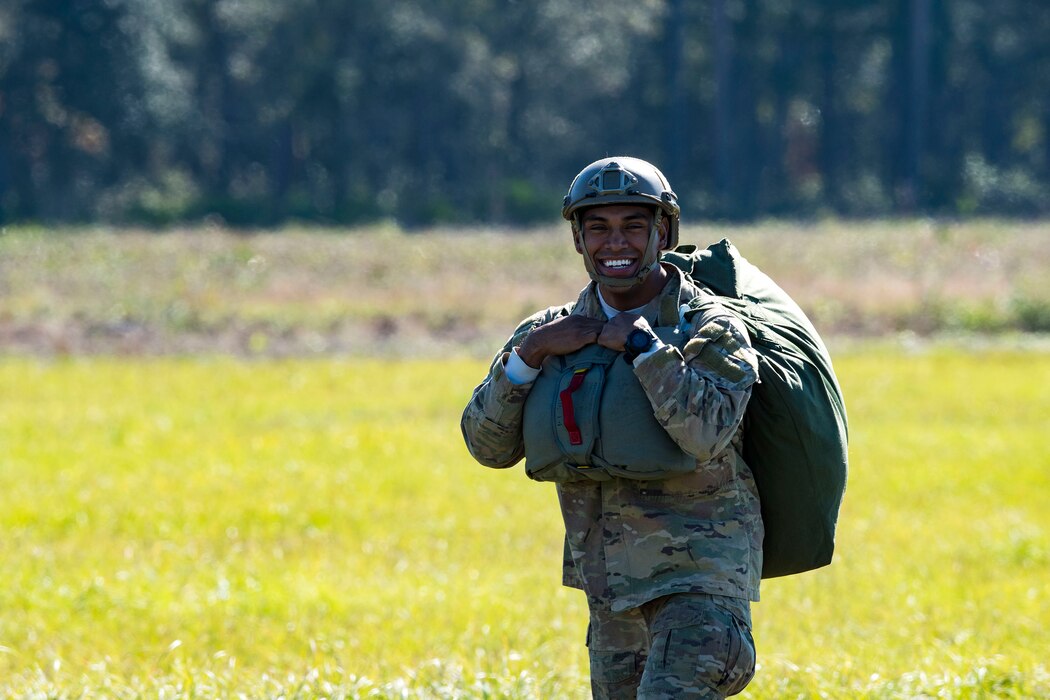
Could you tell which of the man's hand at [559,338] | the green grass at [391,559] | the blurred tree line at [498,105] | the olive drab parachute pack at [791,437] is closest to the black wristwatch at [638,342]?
the man's hand at [559,338]

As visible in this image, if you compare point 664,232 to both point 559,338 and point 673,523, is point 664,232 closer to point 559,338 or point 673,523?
point 559,338

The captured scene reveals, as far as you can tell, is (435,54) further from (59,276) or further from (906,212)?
(59,276)

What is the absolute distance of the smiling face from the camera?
442cm

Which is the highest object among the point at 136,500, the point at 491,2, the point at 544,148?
the point at 491,2

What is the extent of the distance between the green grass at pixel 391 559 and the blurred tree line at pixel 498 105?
4775 centimetres

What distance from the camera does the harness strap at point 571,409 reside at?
4.34 meters

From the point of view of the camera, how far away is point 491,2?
7388cm

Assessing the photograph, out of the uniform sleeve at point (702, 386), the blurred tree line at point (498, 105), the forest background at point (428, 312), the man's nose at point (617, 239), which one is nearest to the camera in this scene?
the uniform sleeve at point (702, 386)

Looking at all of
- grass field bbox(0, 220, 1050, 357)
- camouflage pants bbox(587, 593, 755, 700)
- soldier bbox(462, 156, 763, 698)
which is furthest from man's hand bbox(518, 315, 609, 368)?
grass field bbox(0, 220, 1050, 357)

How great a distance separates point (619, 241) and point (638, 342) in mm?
341

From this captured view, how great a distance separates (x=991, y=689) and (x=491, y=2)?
230 feet

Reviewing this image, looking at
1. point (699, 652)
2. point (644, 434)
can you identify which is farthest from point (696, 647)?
point (644, 434)

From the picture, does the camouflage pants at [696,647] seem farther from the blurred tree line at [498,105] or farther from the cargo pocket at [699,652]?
the blurred tree line at [498,105]

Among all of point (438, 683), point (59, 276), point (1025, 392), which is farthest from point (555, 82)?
point (438, 683)
